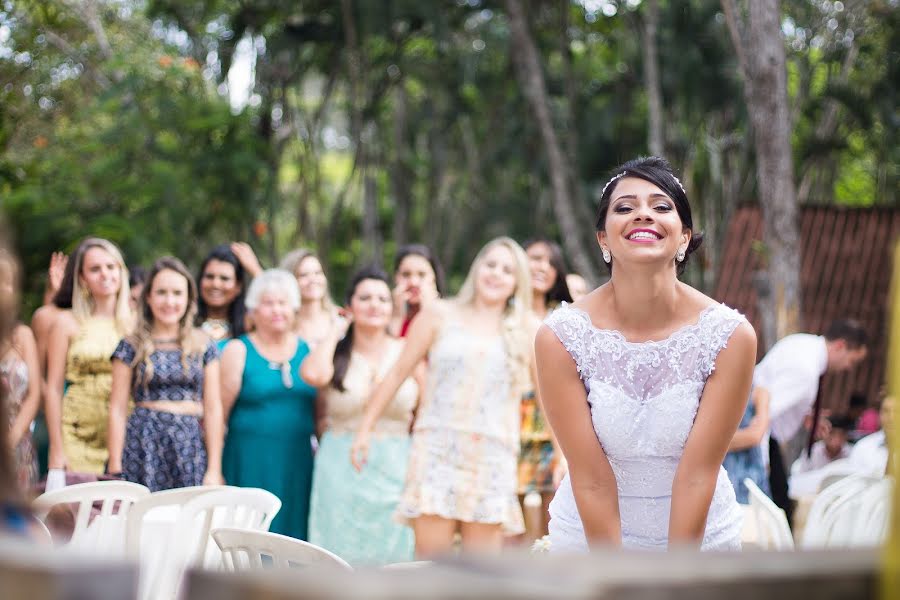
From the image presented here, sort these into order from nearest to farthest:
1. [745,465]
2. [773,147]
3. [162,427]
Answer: [162,427] < [745,465] < [773,147]

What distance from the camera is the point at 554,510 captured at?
13.2 ft

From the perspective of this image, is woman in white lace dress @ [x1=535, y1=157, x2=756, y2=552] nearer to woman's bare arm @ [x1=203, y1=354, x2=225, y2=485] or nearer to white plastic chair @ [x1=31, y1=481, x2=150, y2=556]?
white plastic chair @ [x1=31, y1=481, x2=150, y2=556]

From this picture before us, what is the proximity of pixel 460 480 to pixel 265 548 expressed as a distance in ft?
10.2

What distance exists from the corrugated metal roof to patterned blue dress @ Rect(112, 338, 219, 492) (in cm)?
1102

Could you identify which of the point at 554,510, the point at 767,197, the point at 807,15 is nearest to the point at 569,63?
the point at 807,15

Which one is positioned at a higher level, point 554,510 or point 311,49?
point 311,49

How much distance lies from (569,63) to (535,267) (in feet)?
37.7

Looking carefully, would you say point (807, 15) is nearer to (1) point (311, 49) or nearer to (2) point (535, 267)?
(1) point (311, 49)

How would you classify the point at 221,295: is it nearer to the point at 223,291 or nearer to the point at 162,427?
the point at 223,291

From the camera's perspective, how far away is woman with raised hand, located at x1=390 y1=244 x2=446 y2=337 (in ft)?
27.3

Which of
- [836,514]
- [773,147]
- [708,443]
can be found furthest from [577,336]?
[773,147]

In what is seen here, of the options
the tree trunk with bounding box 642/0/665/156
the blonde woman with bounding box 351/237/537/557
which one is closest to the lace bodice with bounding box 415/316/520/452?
the blonde woman with bounding box 351/237/537/557

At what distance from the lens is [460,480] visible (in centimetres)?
696

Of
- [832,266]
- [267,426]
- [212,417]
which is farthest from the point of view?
[832,266]
